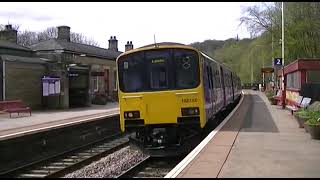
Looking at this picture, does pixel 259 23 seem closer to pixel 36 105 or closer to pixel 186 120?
pixel 36 105

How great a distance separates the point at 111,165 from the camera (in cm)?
1478

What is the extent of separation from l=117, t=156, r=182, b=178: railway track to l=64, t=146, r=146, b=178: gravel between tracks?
0.43m

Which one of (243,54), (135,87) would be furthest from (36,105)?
(243,54)

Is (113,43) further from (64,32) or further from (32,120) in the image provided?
(32,120)

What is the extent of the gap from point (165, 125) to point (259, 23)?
119ft

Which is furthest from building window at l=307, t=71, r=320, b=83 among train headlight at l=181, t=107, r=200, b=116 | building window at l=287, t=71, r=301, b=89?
train headlight at l=181, t=107, r=200, b=116

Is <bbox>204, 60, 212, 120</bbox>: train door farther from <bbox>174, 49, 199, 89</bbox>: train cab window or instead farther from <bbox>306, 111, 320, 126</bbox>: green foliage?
<bbox>306, 111, 320, 126</bbox>: green foliage

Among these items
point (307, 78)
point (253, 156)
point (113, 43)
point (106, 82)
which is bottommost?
point (253, 156)

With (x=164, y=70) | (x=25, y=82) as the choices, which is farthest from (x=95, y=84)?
(x=164, y=70)

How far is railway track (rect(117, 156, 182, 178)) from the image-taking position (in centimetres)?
1283

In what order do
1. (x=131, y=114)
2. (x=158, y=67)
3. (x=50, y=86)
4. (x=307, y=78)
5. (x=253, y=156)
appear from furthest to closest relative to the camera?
(x=50, y=86) → (x=307, y=78) → (x=158, y=67) → (x=131, y=114) → (x=253, y=156)

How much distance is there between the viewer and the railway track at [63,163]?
13.6 meters

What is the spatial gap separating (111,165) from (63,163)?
66.7 inches

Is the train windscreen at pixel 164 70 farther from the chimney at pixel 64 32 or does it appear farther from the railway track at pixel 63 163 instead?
the chimney at pixel 64 32
